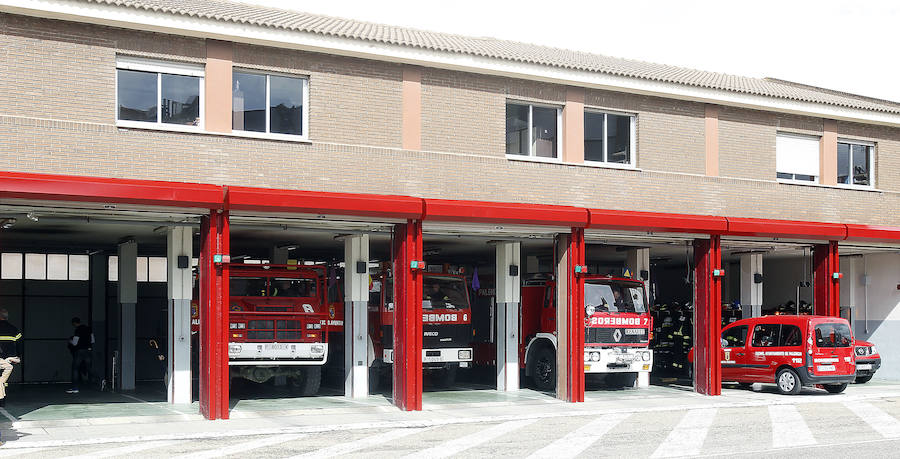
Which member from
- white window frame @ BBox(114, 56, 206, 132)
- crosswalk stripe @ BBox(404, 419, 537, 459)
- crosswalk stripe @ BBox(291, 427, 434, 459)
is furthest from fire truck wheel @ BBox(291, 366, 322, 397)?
white window frame @ BBox(114, 56, 206, 132)

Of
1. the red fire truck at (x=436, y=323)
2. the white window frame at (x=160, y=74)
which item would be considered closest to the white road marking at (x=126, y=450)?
the white window frame at (x=160, y=74)

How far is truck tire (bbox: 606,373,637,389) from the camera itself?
22.8 m

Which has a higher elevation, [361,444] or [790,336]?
[790,336]

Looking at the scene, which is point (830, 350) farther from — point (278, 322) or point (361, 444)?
point (361, 444)

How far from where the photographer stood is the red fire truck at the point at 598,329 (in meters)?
20.8

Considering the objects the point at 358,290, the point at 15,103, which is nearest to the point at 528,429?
the point at 358,290

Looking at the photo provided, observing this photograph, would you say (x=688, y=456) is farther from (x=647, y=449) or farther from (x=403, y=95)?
(x=403, y=95)

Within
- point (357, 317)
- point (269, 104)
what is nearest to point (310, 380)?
point (357, 317)

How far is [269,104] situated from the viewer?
18.3 m

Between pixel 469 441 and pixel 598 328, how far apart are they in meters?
7.53

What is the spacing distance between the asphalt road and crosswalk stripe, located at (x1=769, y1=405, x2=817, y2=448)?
14 mm

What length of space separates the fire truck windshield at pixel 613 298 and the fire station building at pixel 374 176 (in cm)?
113

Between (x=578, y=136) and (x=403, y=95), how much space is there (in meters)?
4.06

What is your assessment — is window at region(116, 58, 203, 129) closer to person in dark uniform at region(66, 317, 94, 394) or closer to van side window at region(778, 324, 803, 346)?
person in dark uniform at region(66, 317, 94, 394)
